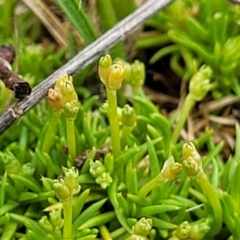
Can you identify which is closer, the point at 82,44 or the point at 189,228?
the point at 189,228

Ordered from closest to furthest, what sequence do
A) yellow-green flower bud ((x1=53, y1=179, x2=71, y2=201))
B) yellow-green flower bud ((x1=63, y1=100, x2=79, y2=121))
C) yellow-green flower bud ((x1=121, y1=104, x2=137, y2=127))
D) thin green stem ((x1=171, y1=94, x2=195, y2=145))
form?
yellow-green flower bud ((x1=53, y1=179, x2=71, y2=201)) → yellow-green flower bud ((x1=63, y1=100, x2=79, y2=121)) → yellow-green flower bud ((x1=121, y1=104, x2=137, y2=127)) → thin green stem ((x1=171, y1=94, x2=195, y2=145))

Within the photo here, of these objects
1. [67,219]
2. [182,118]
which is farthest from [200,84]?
[67,219]

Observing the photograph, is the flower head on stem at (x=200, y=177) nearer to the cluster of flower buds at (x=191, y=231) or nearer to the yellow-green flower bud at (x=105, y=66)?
the cluster of flower buds at (x=191, y=231)

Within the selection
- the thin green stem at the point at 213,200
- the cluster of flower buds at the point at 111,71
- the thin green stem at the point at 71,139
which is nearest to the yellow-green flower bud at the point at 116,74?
the cluster of flower buds at the point at 111,71

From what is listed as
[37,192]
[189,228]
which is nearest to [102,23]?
[37,192]

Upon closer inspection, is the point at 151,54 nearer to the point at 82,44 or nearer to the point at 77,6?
the point at 82,44

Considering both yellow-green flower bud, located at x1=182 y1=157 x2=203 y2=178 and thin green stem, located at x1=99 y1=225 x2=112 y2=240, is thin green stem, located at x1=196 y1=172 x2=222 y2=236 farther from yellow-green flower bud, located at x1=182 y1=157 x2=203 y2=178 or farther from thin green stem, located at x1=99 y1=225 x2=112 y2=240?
thin green stem, located at x1=99 y1=225 x2=112 y2=240

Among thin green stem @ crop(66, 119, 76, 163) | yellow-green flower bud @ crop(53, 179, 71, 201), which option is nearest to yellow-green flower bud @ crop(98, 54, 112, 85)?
thin green stem @ crop(66, 119, 76, 163)

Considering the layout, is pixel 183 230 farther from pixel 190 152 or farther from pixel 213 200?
pixel 190 152
